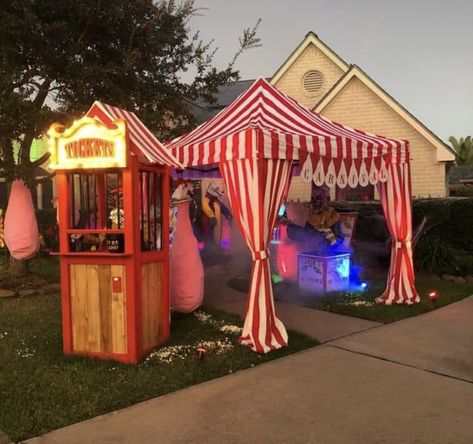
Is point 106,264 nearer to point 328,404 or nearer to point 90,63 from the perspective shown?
point 328,404

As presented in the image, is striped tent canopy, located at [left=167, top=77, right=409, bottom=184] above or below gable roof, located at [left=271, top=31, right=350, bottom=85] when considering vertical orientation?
below

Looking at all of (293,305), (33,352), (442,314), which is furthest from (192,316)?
(442,314)

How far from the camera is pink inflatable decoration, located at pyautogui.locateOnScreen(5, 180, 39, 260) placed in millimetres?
9109

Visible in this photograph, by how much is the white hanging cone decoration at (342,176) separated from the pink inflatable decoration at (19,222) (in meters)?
5.56

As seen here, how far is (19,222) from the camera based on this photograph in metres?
9.11

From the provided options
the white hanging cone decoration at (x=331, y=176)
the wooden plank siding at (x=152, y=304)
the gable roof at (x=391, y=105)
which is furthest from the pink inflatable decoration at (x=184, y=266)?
the gable roof at (x=391, y=105)

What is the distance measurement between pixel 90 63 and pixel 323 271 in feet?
17.5

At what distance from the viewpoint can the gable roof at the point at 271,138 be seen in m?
5.86

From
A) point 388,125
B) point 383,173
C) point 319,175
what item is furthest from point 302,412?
point 388,125

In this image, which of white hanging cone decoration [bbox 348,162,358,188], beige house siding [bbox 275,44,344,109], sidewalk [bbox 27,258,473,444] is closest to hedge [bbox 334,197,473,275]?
white hanging cone decoration [bbox 348,162,358,188]

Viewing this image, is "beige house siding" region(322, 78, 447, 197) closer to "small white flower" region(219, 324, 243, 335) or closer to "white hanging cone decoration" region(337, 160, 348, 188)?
"white hanging cone decoration" region(337, 160, 348, 188)

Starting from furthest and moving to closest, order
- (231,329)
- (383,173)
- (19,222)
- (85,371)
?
(19,222)
(383,173)
(231,329)
(85,371)

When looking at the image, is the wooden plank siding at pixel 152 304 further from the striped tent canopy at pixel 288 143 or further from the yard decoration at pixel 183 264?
the striped tent canopy at pixel 288 143

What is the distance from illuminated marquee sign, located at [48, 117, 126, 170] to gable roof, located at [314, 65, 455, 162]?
40.3 feet
